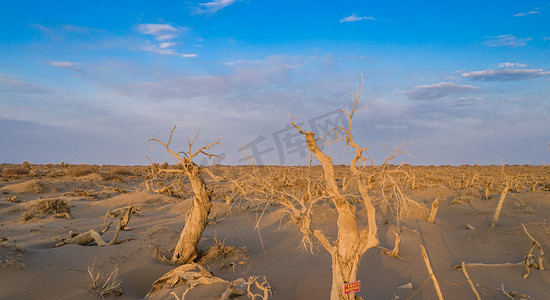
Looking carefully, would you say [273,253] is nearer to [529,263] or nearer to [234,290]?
[234,290]

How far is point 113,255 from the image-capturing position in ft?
26.3

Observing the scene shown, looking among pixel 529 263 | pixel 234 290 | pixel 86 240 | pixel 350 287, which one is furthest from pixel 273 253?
pixel 529 263

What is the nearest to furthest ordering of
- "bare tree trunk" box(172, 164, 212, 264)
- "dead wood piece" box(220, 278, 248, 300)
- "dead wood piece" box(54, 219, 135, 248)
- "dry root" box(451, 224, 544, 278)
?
1. "dead wood piece" box(220, 278, 248, 300)
2. "dry root" box(451, 224, 544, 278)
3. "bare tree trunk" box(172, 164, 212, 264)
4. "dead wood piece" box(54, 219, 135, 248)

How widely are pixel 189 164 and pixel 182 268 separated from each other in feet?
8.91

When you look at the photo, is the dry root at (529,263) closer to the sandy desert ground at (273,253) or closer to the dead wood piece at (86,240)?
the sandy desert ground at (273,253)

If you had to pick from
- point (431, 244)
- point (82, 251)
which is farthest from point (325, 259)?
point (82, 251)

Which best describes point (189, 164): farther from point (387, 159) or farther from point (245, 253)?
point (387, 159)

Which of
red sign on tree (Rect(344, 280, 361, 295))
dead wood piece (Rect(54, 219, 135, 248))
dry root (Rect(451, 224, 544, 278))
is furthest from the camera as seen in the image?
dead wood piece (Rect(54, 219, 135, 248))

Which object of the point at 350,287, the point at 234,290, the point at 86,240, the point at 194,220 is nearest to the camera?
the point at 350,287

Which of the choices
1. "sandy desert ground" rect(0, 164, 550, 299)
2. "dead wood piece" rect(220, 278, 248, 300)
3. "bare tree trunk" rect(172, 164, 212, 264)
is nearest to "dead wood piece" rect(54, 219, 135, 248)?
"sandy desert ground" rect(0, 164, 550, 299)

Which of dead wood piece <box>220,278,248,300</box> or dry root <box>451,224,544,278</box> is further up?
dead wood piece <box>220,278,248,300</box>

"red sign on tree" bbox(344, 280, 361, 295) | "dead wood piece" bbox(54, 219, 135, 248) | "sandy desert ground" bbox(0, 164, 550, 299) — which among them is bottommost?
"sandy desert ground" bbox(0, 164, 550, 299)

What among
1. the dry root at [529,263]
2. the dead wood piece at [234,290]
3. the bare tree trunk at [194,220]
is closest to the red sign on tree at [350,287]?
the dead wood piece at [234,290]

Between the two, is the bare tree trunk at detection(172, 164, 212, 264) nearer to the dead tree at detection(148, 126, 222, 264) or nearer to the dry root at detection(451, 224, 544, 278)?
the dead tree at detection(148, 126, 222, 264)
